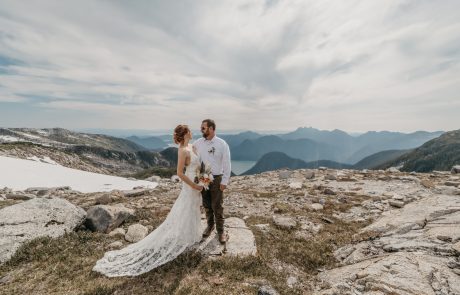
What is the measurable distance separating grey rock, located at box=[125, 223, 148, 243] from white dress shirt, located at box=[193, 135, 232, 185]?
4.60m

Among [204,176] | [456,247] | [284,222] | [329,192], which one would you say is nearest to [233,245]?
[204,176]

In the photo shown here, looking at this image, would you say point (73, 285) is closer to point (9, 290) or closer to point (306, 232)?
point (9, 290)

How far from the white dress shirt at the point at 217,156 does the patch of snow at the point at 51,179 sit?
2080 centimetres

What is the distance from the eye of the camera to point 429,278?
6312 millimetres

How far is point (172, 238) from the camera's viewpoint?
8336 mm

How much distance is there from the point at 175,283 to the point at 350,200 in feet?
43.0

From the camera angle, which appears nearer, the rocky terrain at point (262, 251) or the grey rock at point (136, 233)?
the rocky terrain at point (262, 251)

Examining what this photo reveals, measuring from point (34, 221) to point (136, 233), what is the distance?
4013 mm

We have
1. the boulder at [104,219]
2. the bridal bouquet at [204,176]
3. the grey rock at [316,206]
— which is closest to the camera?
the bridal bouquet at [204,176]

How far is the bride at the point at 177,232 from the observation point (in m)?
8.00

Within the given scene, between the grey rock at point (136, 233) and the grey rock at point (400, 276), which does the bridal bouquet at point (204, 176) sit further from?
the grey rock at point (400, 276)

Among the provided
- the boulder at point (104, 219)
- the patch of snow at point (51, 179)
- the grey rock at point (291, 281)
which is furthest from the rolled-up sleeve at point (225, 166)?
the patch of snow at point (51, 179)

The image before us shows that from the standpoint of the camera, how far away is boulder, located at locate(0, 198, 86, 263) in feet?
30.1

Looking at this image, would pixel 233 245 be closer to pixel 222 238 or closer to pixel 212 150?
pixel 222 238
